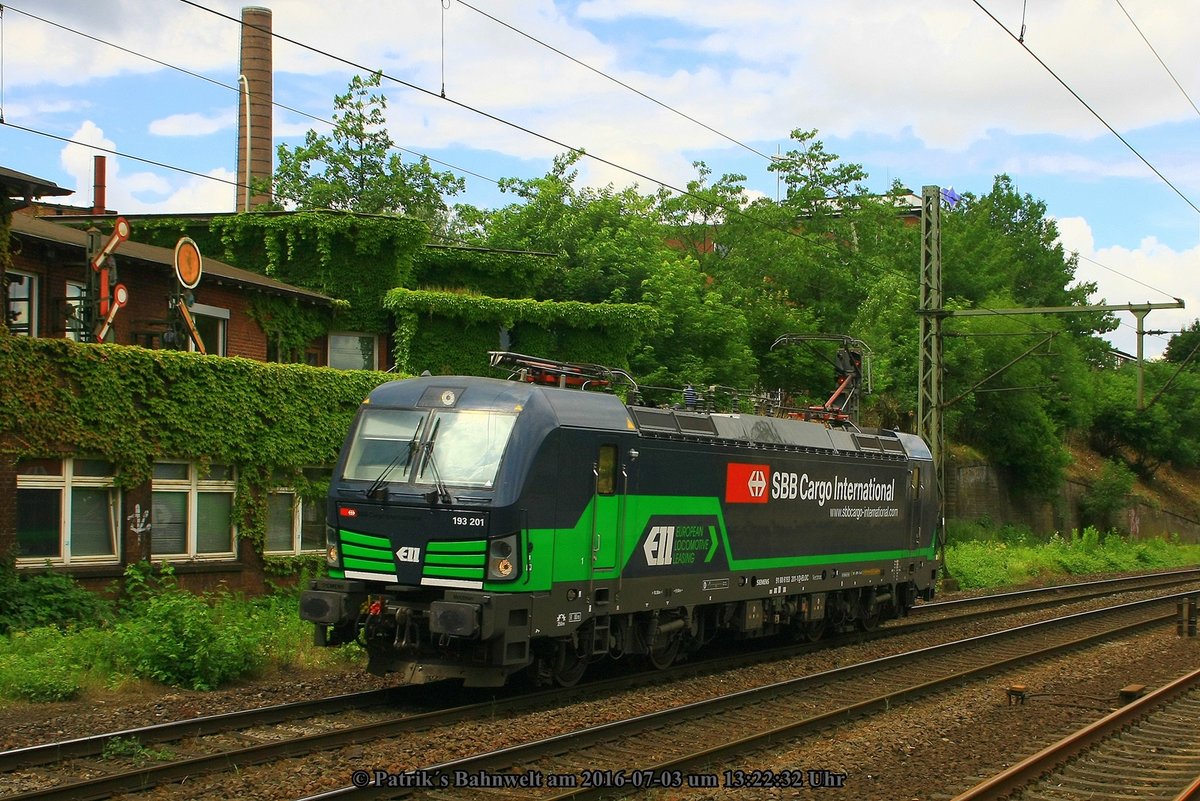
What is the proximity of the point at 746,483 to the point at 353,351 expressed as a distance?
14626 millimetres

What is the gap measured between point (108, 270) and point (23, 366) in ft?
13.7

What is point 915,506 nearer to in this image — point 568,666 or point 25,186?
point 568,666

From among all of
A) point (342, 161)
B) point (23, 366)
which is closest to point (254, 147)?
point (342, 161)

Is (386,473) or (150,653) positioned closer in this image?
(386,473)

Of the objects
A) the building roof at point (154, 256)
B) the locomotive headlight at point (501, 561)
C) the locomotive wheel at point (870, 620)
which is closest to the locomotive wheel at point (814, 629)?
the locomotive wheel at point (870, 620)

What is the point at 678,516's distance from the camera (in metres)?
14.7

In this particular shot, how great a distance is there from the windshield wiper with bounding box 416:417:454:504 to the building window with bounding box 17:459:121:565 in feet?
21.2

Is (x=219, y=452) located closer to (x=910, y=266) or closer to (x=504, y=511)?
(x=504, y=511)

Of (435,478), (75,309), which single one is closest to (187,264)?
(75,309)

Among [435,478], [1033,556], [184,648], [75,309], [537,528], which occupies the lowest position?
[1033,556]

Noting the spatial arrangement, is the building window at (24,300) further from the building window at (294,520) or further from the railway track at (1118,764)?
the railway track at (1118,764)

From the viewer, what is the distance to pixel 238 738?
34.3 ft

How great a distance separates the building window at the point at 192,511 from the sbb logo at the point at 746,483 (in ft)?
25.9

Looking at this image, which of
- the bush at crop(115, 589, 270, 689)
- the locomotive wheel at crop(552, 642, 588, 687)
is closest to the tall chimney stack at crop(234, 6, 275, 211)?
the bush at crop(115, 589, 270, 689)
